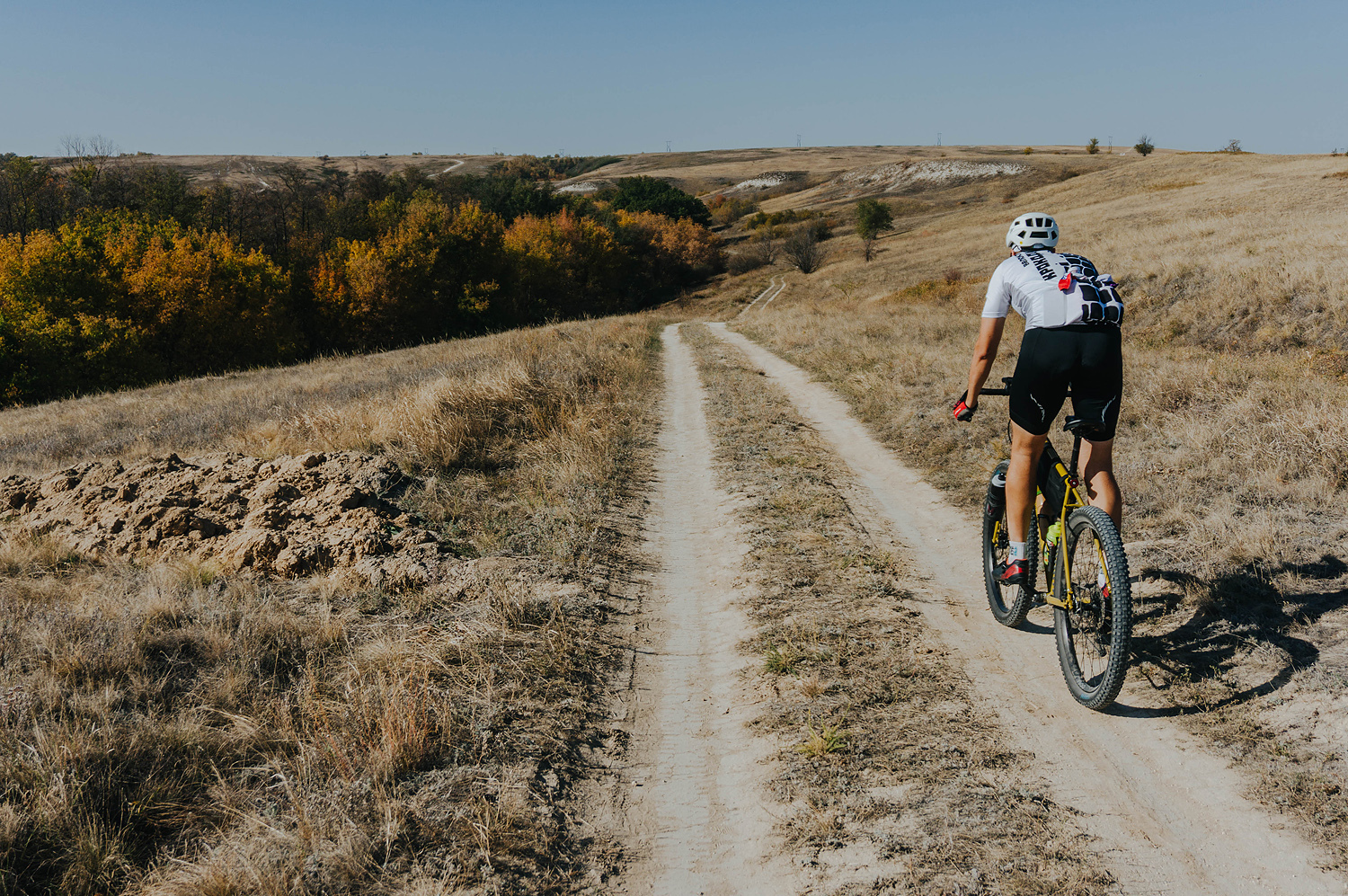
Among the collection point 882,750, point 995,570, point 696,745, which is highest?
point 995,570

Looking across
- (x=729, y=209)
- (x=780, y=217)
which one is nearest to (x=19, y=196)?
(x=780, y=217)

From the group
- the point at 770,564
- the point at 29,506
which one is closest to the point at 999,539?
the point at 770,564

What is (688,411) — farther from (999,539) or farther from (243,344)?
(243,344)

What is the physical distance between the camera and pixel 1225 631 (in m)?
4.46

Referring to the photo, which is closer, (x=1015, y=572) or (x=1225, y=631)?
(x=1225, y=631)

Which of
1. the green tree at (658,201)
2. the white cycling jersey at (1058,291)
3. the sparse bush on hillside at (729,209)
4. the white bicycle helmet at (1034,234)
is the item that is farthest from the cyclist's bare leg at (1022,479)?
the sparse bush on hillside at (729,209)

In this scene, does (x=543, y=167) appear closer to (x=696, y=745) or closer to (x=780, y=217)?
(x=780, y=217)

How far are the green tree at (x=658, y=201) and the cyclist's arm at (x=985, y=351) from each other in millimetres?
99346

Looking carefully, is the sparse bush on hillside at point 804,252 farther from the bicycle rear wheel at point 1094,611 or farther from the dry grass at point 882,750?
the bicycle rear wheel at point 1094,611

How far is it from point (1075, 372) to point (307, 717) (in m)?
4.70

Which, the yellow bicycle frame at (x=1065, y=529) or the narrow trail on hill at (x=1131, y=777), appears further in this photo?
the yellow bicycle frame at (x=1065, y=529)

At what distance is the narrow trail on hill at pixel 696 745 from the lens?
311cm

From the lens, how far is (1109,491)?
14.0ft

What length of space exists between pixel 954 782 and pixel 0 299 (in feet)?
171
